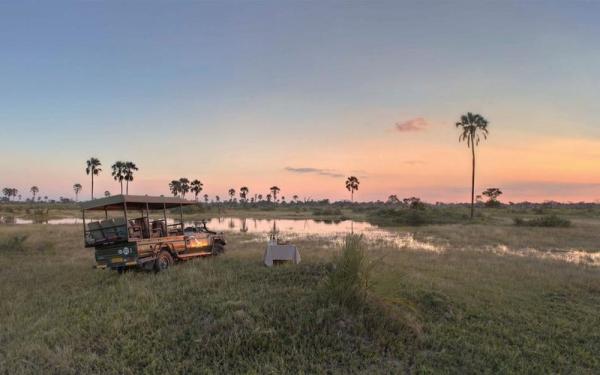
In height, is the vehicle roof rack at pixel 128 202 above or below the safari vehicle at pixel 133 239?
above

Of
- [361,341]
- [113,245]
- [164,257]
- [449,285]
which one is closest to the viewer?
[361,341]

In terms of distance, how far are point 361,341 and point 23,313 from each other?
7409mm

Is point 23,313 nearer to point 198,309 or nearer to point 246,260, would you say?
point 198,309

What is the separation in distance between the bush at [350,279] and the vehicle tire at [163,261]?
21.2 ft

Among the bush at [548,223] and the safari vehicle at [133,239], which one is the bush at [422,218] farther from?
the safari vehicle at [133,239]

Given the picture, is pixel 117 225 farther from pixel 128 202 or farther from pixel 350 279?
pixel 350 279

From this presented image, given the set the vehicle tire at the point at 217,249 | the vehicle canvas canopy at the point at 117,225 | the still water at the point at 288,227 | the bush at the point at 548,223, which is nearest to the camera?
the vehicle canvas canopy at the point at 117,225

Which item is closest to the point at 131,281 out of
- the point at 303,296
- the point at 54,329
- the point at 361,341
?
the point at 54,329

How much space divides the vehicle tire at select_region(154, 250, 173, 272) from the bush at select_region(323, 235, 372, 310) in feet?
21.2

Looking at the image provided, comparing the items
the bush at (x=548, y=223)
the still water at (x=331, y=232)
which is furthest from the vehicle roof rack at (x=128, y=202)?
the bush at (x=548, y=223)

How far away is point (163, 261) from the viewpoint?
1213cm

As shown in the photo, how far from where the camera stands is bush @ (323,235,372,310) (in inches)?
287

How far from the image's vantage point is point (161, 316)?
24.1ft

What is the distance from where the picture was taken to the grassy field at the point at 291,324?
5.82 m
